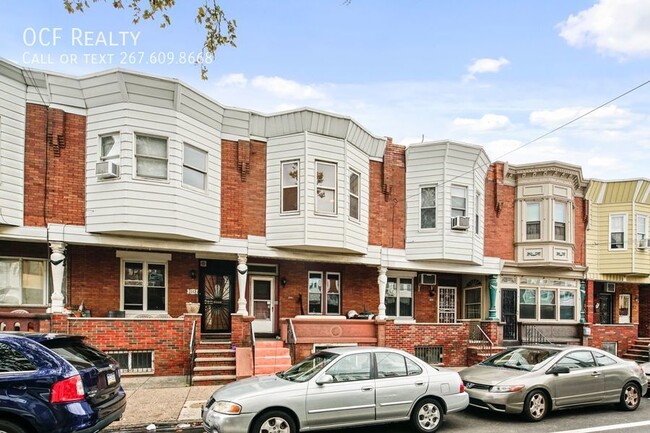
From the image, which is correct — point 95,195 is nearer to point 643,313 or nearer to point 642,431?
point 642,431

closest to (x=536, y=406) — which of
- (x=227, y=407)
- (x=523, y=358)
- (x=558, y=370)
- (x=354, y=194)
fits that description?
(x=558, y=370)

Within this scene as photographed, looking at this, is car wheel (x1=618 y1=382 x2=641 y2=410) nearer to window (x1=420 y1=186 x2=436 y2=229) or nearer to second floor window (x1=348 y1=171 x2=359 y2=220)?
window (x1=420 y1=186 x2=436 y2=229)

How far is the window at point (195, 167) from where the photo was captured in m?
12.4

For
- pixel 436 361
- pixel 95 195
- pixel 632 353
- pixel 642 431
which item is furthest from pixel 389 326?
pixel 632 353

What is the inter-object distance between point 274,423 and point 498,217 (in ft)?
43.8

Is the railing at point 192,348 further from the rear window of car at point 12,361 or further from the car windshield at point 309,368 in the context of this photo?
the rear window of car at point 12,361

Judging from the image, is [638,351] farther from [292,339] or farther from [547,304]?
[292,339]

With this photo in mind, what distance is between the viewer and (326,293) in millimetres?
15445

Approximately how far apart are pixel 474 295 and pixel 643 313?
10.1 metres

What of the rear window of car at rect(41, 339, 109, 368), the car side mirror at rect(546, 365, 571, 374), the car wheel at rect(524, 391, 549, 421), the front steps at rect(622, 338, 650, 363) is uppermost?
the rear window of car at rect(41, 339, 109, 368)

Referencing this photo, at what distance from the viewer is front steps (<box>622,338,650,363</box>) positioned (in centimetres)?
1834

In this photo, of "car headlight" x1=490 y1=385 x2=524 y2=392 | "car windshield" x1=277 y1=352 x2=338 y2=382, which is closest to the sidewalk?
"car windshield" x1=277 y1=352 x2=338 y2=382

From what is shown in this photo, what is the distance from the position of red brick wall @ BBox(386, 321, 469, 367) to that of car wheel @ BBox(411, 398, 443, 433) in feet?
21.2

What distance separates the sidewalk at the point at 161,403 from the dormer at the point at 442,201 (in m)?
8.32
